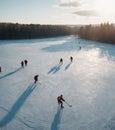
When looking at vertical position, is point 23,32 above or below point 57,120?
above

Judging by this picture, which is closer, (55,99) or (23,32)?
(55,99)

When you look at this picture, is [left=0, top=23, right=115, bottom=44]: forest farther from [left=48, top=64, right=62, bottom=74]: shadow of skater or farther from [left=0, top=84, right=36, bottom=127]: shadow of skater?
[left=0, top=84, right=36, bottom=127]: shadow of skater

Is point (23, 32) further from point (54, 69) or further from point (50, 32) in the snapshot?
point (54, 69)

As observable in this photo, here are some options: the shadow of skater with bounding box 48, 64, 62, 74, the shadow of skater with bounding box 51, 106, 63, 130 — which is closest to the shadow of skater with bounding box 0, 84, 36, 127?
the shadow of skater with bounding box 51, 106, 63, 130

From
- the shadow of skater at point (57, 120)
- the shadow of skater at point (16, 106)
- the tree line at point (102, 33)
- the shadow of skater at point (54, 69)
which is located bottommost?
the shadow of skater at point (57, 120)

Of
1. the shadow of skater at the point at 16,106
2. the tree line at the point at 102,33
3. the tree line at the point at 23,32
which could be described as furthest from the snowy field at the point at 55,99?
the tree line at the point at 23,32

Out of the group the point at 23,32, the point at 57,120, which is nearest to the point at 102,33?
the point at 23,32

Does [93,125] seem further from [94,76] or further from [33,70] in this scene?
[33,70]

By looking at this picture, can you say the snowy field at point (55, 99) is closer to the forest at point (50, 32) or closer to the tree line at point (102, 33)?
the tree line at point (102, 33)

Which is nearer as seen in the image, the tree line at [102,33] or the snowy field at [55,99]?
the snowy field at [55,99]

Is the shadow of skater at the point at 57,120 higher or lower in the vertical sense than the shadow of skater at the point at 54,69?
lower
